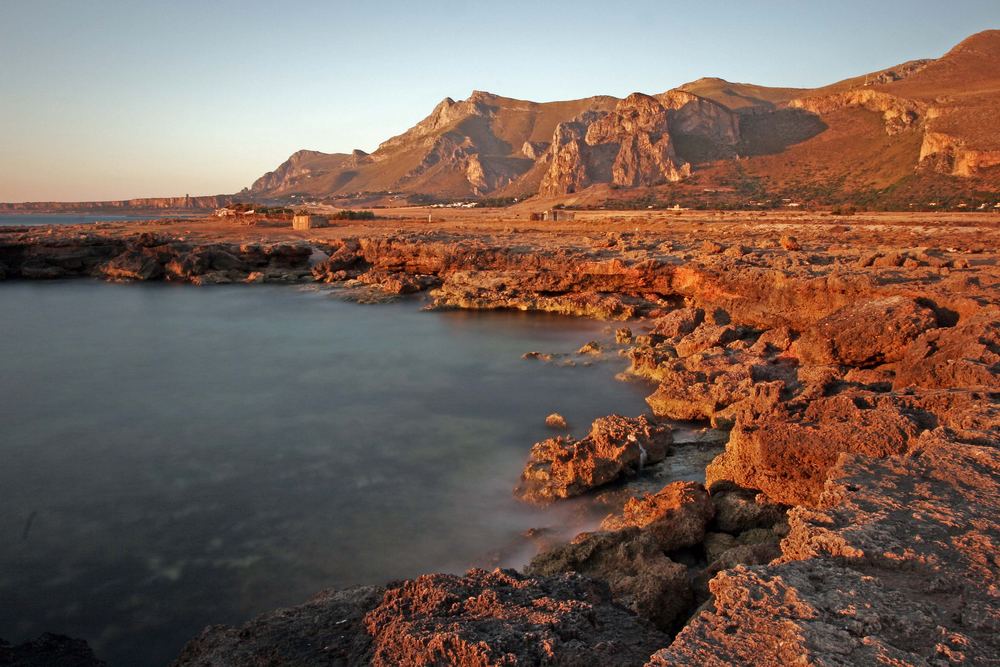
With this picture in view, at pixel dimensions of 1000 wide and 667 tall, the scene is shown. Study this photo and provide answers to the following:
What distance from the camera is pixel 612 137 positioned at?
4331 inches

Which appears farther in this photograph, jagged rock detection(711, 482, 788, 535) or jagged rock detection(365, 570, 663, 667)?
jagged rock detection(711, 482, 788, 535)

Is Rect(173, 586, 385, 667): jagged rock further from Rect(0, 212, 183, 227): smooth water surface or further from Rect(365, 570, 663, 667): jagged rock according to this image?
Rect(0, 212, 183, 227): smooth water surface

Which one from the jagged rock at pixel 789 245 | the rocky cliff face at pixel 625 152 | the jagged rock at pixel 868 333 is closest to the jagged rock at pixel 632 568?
the jagged rock at pixel 868 333

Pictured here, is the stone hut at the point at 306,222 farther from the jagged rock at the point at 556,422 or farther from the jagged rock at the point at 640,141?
the jagged rock at the point at 640,141

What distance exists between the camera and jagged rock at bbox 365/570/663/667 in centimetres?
355

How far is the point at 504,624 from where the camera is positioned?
3820 mm

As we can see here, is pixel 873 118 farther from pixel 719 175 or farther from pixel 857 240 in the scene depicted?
pixel 857 240

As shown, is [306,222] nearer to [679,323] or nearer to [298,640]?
[679,323]

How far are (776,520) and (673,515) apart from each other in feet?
3.69

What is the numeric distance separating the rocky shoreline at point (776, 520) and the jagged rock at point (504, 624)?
0.02 metres

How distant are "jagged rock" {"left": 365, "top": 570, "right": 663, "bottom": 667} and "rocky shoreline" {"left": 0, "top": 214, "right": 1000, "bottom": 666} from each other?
0.6 inches

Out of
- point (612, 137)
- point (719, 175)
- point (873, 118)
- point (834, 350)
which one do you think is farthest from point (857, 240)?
point (612, 137)

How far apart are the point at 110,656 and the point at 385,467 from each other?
17.1 feet

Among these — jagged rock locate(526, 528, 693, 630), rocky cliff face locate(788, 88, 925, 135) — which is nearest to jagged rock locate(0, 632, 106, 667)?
jagged rock locate(526, 528, 693, 630)
